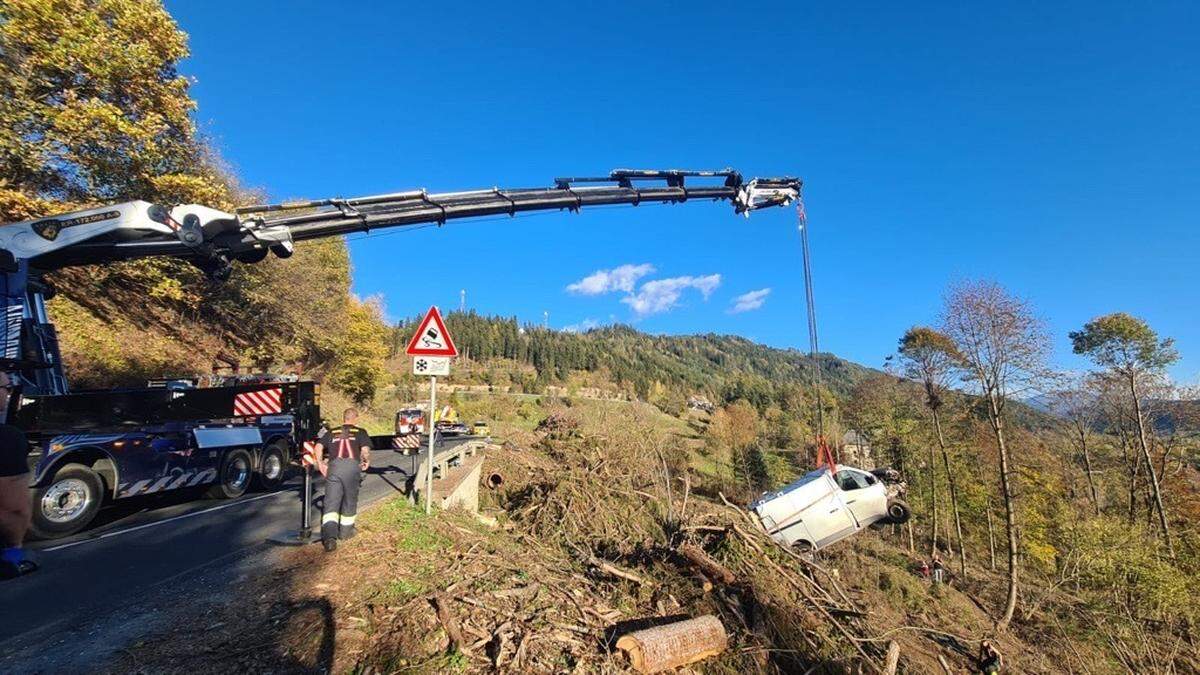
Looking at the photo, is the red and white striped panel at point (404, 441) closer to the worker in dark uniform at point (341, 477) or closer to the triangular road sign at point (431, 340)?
the triangular road sign at point (431, 340)

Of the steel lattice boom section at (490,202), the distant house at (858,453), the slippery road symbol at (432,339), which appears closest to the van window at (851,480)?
the steel lattice boom section at (490,202)

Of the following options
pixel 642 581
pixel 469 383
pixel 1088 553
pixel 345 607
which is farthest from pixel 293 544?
pixel 469 383

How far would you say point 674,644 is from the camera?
471cm

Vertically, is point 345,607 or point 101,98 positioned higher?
point 101,98

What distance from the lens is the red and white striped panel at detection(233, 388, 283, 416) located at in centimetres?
977

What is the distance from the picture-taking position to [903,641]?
6066 millimetres

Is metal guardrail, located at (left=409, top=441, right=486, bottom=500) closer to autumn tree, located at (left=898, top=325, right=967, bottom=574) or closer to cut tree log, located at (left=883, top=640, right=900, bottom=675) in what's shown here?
cut tree log, located at (left=883, top=640, right=900, bottom=675)

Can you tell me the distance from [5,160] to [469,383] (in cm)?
6331

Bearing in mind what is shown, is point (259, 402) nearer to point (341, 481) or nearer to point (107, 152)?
point (341, 481)

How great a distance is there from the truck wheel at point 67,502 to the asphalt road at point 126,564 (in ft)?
0.64

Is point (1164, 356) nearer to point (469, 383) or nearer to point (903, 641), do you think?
point (903, 641)

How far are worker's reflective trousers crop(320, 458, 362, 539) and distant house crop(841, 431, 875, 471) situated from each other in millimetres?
33354

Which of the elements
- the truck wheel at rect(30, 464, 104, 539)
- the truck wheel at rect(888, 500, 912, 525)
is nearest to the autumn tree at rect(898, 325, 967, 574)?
the truck wheel at rect(888, 500, 912, 525)

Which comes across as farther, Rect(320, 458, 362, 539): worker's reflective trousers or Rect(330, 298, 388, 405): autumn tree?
Rect(330, 298, 388, 405): autumn tree
